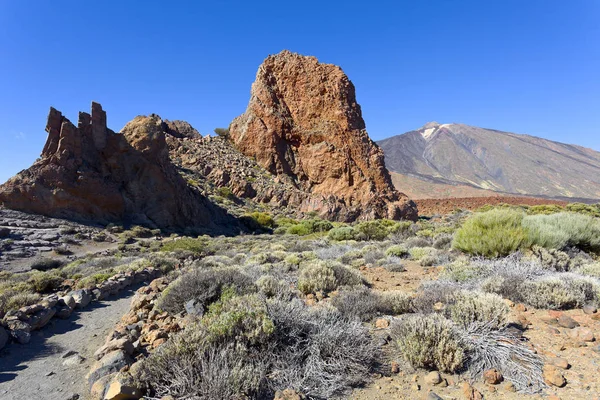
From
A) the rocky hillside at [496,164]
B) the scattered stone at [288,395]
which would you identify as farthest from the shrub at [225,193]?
the rocky hillside at [496,164]

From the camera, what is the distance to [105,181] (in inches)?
869

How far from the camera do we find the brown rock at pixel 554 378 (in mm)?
2715

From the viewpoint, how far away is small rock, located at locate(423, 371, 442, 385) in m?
2.86

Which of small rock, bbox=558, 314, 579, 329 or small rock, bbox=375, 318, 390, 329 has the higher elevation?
small rock, bbox=375, 318, 390, 329

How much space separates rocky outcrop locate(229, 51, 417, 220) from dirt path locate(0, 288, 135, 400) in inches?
1178

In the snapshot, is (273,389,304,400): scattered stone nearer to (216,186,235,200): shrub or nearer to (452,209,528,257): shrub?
(452,209,528,257): shrub

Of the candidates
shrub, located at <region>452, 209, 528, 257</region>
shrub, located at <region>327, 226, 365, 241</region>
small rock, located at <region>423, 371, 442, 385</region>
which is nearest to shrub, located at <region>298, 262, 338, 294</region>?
small rock, located at <region>423, 371, 442, 385</region>

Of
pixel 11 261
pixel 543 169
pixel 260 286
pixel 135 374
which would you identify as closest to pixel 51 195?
pixel 11 261

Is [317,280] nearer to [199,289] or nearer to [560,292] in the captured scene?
[199,289]

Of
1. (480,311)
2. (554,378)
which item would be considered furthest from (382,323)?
(554,378)

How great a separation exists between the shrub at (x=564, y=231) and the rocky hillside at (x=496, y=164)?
79063 mm

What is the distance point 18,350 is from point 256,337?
143 inches

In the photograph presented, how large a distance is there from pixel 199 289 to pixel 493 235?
668 centimetres

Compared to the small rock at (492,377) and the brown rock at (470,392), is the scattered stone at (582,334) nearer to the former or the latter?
the small rock at (492,377)
